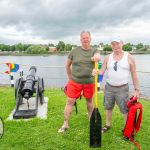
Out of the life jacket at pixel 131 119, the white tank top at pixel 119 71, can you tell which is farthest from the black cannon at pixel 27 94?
the life jacket at pixel 131 119

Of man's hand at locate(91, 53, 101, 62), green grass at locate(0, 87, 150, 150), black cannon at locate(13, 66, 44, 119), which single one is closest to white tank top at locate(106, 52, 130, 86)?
man's hand at locate(91, 53, 101, 62)

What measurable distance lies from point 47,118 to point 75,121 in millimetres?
673

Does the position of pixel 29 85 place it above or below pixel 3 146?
above

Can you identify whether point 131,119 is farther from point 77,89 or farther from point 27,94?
point 27,94

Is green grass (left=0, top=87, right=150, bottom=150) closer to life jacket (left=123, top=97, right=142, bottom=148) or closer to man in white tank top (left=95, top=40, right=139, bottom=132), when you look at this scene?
life jacket (left=123, top=97, right=142, bottom=148)

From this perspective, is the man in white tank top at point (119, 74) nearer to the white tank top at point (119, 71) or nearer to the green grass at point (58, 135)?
the white tank top at point (119, 71)

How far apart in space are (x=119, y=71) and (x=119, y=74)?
57mm

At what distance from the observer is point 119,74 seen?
18.0 ft

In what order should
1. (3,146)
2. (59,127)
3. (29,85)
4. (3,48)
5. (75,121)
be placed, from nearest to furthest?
(3,146) < (59,127) < (75,121) < (29,85) < (3,48)

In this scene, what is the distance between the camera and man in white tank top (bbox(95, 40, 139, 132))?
5.40 m

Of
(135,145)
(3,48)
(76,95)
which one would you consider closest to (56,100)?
(76,95)

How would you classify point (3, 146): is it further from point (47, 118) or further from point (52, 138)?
point (47, 118)

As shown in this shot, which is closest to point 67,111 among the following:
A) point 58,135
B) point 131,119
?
point 58,135

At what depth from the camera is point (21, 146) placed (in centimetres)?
539
